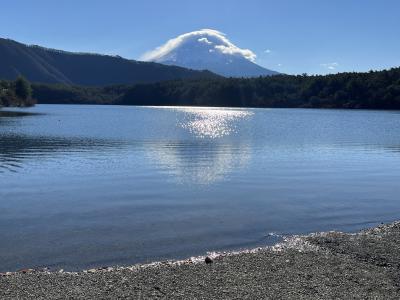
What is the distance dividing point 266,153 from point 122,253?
140 ft

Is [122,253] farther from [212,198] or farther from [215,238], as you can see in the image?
[212,198]

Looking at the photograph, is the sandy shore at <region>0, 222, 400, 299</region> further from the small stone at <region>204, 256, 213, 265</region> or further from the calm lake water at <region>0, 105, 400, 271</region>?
the calm lake water at <region>0, 105, 400, 271</region>

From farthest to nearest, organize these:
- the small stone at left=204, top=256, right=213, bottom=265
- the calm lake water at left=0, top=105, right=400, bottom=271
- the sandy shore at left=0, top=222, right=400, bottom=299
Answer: the calm lake water at left=0, top=105, right=400, bottom=271
the small stone at left=204, top=256, right=213, bottom=265
the sandy shore at left=0, top=222, right=400, bottom=299

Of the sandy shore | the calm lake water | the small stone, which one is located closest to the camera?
the sandy shore

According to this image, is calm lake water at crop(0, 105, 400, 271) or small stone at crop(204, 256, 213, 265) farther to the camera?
calm lake water at crop(0, 105, 400, 271)

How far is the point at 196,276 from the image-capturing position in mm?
17078

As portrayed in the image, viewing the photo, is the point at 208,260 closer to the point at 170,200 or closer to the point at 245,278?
the point at 245,278

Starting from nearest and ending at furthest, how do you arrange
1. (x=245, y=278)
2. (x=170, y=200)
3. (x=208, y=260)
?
(x=245, y=278) → (x=208, y=260) → (x=170, y=200)

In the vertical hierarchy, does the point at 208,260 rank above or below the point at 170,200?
below

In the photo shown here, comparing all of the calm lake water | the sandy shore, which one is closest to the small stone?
the sandy shore

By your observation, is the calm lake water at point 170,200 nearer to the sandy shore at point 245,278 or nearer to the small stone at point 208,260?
the small stone at point 208,260

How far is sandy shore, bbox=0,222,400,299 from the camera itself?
1523cm

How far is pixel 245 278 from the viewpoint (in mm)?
16812

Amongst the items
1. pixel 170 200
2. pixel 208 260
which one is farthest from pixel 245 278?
pixel 170 200
